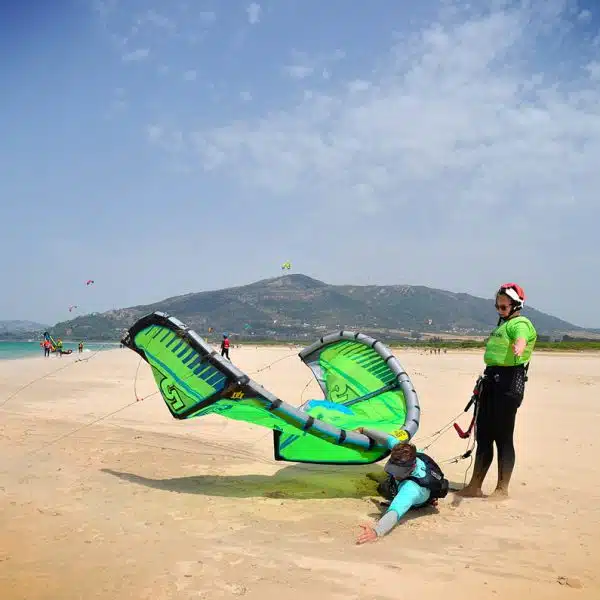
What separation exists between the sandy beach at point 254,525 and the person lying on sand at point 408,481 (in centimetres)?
14

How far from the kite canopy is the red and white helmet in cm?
164

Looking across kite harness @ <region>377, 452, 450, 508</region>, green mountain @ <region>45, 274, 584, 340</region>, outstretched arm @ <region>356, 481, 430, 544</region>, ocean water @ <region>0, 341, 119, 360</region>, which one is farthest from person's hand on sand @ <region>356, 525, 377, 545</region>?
green mountain @ <region>45, 274, 584, 340</region>

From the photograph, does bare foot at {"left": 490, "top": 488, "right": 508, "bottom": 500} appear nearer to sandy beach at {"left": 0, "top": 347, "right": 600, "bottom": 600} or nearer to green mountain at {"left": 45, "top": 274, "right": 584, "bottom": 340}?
sandy beach at {"left": 0, "top": 347, "right": 600, "bottom": 600}

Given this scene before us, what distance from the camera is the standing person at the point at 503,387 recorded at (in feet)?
16.2

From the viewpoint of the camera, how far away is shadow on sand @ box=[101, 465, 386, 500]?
5.11 meters

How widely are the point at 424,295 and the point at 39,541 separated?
202m

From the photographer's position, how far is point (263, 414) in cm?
488

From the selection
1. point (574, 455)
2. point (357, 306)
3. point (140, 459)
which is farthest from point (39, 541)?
point (357, 306)

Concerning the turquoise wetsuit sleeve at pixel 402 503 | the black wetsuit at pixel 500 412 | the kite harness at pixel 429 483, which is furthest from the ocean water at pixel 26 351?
the turquoise wetsuit sleeve at pixel 402 503

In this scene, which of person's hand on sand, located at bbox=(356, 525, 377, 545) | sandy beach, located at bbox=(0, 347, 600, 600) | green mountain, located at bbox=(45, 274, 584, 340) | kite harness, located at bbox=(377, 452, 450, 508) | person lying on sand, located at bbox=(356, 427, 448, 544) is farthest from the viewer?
green mountain, located at bbox=(45, 274, 584, 340)

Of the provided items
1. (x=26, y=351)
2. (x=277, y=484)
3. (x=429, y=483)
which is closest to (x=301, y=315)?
(x=26, y=351)

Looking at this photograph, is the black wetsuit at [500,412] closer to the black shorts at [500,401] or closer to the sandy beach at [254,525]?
the black shorts at [500,401]

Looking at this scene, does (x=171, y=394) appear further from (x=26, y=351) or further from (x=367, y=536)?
(x=26, y=351)

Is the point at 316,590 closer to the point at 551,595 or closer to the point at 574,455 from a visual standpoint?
the point at 551,595
